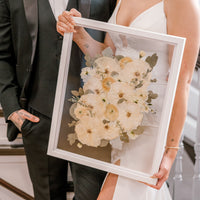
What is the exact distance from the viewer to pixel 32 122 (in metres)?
1.44

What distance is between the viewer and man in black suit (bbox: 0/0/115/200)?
135 centimetres

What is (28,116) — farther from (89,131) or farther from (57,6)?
(57,6)

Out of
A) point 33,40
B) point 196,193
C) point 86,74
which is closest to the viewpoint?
point 86,74

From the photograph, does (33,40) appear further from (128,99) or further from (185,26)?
(185,26)

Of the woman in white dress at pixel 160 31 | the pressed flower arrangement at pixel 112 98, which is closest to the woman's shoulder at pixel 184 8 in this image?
the woman in white dress at pixel 160 31

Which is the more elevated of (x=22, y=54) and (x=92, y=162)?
(x=22, y=54)

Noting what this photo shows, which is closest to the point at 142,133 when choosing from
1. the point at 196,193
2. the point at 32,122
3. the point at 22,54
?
the point at 32,122

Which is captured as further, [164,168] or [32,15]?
[32,15]

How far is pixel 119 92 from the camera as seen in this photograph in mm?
1095

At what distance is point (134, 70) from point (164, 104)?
0.52 ft

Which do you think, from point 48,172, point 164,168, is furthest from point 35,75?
point 164,168

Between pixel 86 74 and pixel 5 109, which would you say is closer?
pixel 86 74

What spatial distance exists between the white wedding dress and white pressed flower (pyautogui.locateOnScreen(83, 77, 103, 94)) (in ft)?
0.42

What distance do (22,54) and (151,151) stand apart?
2.44 ft
